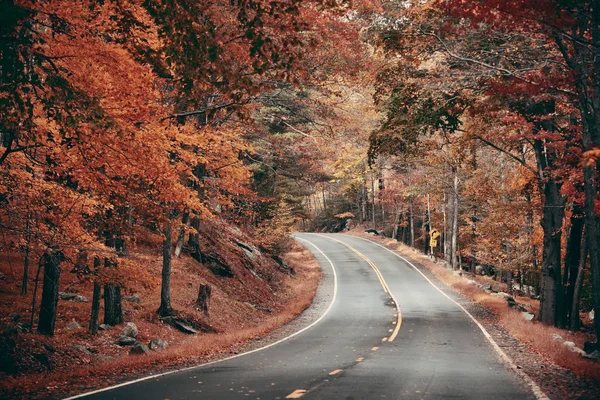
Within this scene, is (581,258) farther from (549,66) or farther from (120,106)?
(120,106)

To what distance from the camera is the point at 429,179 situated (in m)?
35.6

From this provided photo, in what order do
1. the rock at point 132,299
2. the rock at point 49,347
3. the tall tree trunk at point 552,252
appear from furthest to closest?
1. the tall tree trunk at point 552,252
2. the rock at point 132,299
3. the rock at point 49,347

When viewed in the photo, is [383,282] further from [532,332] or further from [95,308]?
[95,308]

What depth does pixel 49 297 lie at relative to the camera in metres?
12.5

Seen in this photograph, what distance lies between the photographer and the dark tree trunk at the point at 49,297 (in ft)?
40.1

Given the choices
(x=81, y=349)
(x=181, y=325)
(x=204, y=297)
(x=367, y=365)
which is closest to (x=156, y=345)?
(x=81, y=349)

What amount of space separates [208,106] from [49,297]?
23.5 feet

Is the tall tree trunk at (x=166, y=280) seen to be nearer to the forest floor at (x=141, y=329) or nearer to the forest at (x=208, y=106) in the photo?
the forest at (x=208, y=106)

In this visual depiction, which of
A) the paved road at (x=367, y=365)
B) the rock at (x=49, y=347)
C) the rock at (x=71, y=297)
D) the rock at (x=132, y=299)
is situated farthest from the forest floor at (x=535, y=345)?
the rock at (x=71, y=297)

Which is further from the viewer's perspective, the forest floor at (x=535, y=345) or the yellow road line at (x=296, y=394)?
the forest floor at (x=535, y=345)

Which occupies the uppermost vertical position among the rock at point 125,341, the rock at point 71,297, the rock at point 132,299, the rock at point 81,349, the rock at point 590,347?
the rock at point 71,297

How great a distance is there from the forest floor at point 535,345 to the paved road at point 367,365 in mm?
620

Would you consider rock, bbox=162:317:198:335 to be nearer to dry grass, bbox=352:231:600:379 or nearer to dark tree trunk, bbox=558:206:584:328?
dry grass, bbox=352:231:600:379

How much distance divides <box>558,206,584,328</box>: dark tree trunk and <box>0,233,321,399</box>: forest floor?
1085 cm
